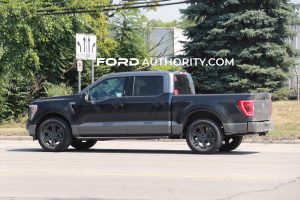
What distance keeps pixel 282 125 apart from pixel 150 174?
1402cm

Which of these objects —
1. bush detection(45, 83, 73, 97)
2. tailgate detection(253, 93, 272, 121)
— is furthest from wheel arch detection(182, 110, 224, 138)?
bush detection(45, 83, 73, 97)

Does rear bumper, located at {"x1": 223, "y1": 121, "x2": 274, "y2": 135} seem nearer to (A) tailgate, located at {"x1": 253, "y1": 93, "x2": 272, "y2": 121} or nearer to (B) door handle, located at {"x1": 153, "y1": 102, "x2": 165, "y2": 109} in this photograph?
(A) tailgate, located at {"x1": 253, "y1": 93, "x2": 272, "y2": 121}

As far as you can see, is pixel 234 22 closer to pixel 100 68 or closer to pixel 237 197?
pixel 100 68

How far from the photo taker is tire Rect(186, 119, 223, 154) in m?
15.8

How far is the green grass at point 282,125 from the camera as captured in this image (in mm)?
21159

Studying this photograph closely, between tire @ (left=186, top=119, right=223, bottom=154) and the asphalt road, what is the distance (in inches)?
10.9

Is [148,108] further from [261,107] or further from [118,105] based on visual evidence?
[261,107]

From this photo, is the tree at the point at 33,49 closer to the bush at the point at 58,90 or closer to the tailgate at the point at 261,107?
the bush at the point at 58,90

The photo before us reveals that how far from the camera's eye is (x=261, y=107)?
1617 centimetres

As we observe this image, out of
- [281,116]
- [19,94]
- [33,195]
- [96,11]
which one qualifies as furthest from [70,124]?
[96,11]

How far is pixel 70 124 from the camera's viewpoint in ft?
55.4

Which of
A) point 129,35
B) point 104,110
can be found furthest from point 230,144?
point 129,35

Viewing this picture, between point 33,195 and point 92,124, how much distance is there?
278 inches

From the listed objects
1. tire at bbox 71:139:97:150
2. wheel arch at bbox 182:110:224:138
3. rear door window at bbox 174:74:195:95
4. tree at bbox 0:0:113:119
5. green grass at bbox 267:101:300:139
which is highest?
tree at bbox 0:0:113:119
